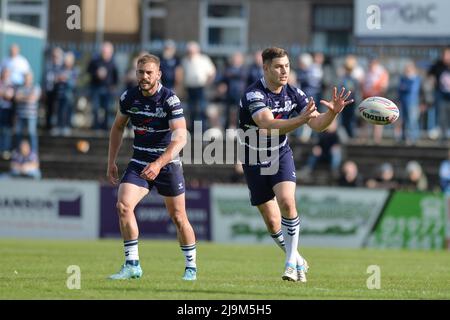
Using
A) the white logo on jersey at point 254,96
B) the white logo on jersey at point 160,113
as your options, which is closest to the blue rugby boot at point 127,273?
the white logo on jersey at point 160,113

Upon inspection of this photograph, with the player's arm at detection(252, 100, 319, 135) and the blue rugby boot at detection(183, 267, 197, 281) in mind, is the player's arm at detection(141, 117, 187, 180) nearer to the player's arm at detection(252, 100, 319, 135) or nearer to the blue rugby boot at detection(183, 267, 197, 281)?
the player's arm at detection(252, 100, 319, 135)

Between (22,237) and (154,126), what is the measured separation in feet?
45.4

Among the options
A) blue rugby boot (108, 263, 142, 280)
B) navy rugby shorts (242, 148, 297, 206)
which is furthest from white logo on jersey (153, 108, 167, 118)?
blue rugby boot (108, 263, 142, 280)

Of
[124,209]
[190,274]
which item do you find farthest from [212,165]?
[124,209]

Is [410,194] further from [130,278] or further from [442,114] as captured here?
[130,278]

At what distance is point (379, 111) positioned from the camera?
1249cm

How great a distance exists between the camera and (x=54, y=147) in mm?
29484

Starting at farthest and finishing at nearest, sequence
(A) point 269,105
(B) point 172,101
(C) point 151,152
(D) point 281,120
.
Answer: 1. (A) point 269,105
2. (C) point 151,152
3. (B) point 172,101
4. (D) point 281,120

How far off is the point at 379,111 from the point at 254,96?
1404 mm

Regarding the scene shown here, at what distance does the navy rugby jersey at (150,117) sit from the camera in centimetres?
1230

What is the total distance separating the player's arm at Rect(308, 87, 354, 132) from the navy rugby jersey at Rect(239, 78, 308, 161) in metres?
0.54

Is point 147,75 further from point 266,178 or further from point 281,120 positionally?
point 266,178

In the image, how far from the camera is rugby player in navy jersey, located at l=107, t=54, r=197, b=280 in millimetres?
12195
